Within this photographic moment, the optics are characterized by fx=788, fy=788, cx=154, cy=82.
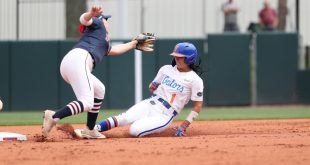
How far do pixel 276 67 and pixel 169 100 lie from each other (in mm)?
9091

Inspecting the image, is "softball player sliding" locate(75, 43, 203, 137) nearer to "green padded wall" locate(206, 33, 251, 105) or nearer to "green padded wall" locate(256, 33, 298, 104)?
"green padded wall" locate(206, 33, 251, 105)

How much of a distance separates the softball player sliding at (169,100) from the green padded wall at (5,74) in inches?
311

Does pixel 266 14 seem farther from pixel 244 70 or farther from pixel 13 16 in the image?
pixel 13 16

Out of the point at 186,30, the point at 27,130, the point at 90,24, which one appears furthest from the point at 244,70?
the point at 90,24

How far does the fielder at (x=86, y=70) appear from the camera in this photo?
29.9 ft

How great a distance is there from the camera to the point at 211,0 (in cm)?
2077

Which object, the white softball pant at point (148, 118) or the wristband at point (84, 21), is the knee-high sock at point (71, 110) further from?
the white softball pant at point (148, 118)

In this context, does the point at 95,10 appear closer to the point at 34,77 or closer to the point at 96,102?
the point at 96,102

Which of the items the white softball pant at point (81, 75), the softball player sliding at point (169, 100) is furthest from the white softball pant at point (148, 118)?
the white softball pant at point (81, 75)

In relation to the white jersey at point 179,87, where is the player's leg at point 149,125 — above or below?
below

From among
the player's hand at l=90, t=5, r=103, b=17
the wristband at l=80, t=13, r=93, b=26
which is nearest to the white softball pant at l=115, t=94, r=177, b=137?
the wristband at l=80, t=13, r=93, b=26

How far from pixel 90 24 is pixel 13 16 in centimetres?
1032

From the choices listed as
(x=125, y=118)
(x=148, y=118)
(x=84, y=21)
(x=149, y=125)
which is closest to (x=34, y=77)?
(x=125, y=118)

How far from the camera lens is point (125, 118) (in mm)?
10172
